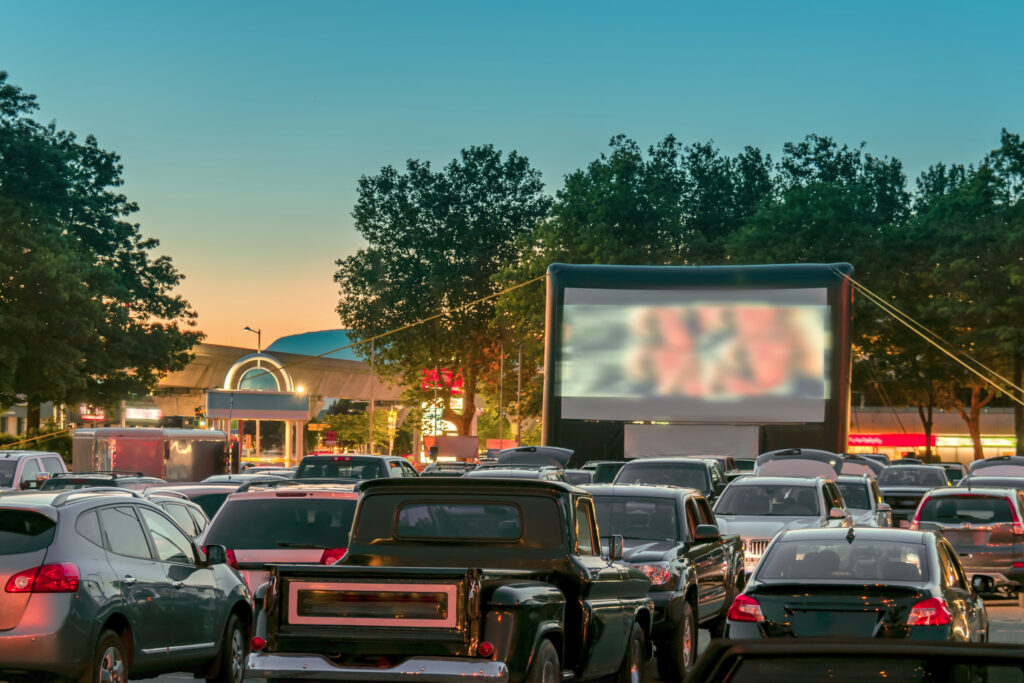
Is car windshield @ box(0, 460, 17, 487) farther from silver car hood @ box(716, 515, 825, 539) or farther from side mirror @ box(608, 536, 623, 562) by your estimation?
side mirror @ box(608, 536, 623, 562)

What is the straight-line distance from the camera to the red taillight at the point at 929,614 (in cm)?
1134

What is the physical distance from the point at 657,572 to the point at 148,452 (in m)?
33.7

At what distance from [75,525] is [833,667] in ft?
24.8

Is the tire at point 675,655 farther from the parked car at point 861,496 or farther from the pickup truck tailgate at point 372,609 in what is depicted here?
the parked car at point 861,496

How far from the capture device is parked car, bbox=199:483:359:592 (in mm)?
13891

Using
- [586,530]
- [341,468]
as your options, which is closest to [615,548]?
[586,530]

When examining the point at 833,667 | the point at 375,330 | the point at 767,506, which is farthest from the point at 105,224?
the point at 833,667

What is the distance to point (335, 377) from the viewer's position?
409 feet

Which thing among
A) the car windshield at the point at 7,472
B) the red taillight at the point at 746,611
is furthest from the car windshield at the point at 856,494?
the car windshield at the point at 7,472

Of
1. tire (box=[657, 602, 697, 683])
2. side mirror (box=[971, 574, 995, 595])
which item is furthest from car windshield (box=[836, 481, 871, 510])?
side mirror (box=[971, 574, 995, 595])

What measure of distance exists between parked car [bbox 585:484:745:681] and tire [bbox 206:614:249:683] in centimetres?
306

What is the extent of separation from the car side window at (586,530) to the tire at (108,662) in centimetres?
313

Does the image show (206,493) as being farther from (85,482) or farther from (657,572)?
(657,572)

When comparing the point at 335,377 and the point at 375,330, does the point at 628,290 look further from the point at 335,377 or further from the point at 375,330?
the point at 335,377
